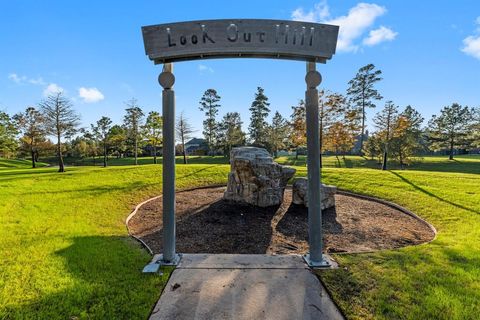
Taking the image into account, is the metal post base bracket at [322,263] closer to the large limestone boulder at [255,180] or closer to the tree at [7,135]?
the large limestone boulder at [255,180]

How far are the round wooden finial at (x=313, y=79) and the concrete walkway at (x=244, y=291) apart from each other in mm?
2651

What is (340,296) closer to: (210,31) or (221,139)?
(210,31)

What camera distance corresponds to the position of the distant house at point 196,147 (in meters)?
47.9

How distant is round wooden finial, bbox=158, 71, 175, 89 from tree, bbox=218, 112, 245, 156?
30266 millimetres

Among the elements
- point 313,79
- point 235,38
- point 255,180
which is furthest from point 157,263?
point 255,180

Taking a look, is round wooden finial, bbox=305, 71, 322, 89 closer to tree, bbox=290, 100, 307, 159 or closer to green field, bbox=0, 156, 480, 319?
green field, bbox=0, 156, 480, 319

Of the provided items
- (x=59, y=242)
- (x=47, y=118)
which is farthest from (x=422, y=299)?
(x=47, y=118)

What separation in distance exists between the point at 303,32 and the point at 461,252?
176 inches

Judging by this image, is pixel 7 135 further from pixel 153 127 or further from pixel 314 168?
pixel 314 168

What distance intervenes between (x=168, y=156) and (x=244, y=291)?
2066mm

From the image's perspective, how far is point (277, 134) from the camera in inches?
1426

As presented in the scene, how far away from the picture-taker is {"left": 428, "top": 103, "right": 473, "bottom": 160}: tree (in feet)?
109

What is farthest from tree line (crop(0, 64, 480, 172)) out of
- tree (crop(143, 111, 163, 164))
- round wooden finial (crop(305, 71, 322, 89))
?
round wooden finial (crop(305, 71, 322, 89))

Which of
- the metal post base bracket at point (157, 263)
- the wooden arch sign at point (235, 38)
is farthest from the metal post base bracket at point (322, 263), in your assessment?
the wooden arch sign at point (235, 38)
